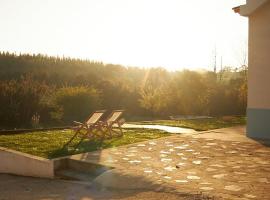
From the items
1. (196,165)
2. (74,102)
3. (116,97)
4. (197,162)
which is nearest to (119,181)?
(196,165)

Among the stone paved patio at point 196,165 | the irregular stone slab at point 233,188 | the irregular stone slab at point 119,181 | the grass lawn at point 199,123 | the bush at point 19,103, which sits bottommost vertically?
the irregular stone slab at point 119,181

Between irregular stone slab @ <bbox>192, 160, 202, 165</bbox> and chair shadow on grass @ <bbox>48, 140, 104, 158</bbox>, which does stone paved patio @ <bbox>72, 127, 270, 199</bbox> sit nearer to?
irregular stone slab @ <bbox>192, 160, 202, 165</bbox>

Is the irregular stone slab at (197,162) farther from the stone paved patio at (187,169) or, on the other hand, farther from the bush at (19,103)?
the bush at (19,103)

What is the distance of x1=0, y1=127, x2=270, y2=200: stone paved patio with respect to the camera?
6.42m

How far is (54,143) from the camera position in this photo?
11.6 meters

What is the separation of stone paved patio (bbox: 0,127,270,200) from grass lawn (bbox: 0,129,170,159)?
76 cm

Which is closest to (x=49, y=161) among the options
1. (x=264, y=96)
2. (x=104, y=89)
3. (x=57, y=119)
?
(x=264, y=96)

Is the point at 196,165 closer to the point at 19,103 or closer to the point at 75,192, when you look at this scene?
the point at 75,192

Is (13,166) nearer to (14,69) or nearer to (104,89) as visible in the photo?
(104,89)

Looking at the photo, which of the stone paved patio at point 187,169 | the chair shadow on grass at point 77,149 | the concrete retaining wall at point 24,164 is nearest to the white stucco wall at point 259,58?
the stone paved patio at point 187,169

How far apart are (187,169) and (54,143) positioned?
5043mm

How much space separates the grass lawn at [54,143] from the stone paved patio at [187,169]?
2.50 feet

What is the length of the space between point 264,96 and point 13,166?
7.75 meters

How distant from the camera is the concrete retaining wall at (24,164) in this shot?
28.1ft
